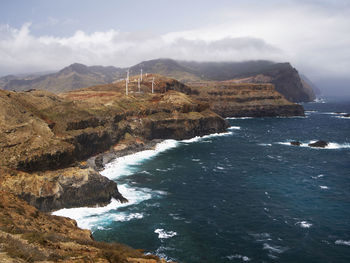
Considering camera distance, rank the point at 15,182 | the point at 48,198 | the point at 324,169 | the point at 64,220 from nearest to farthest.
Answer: the point at 64,220 < the point at 15,182 < the point at 48,198 < the point at 324,169

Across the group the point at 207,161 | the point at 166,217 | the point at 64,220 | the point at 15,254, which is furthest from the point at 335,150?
the point at 15,254

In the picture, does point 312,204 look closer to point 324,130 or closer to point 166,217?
point 166,217

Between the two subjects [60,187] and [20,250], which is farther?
[60,187]

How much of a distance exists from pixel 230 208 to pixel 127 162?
114ft

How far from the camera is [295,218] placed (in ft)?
143

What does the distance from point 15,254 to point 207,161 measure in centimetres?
6463

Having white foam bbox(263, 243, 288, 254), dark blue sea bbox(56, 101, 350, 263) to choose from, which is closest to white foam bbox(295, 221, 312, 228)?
dark blue sea bbox(56, 101, 350, 263)

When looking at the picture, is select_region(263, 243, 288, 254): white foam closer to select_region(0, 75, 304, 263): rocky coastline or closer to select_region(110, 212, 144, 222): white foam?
select_region(110, 212, 144, 222): white foam

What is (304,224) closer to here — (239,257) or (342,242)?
(342,242)

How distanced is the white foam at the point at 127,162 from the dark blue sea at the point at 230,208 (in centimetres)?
23

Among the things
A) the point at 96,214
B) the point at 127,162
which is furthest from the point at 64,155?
the point at 127,162

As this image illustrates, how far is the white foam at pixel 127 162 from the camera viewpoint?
6469cm

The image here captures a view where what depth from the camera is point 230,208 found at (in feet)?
156

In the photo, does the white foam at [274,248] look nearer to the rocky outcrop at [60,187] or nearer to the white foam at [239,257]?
the white foam at [239,257]
